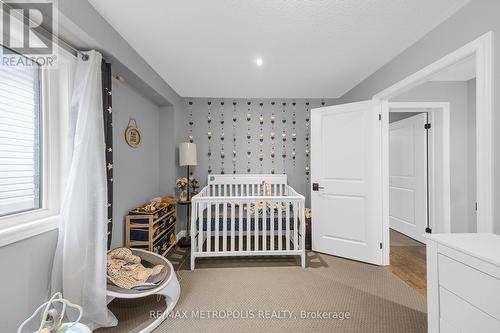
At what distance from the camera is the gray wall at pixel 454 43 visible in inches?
49.3

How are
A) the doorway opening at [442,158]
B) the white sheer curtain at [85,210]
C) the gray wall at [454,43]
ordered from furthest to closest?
the doorway opening at [442,158] < the white sheer curtain at [85,210] < the gray wall at [454,43]

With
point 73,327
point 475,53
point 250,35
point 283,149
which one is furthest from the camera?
point 283,149

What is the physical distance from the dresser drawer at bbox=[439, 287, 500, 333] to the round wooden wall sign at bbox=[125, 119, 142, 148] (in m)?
2.91

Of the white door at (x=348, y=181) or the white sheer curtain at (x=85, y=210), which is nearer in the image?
the white sheer curtain at (x=85, y=210)

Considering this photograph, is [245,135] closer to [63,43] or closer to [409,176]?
[63,43]

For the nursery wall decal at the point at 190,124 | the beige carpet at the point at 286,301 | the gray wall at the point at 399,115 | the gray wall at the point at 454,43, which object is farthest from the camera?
the nursery wall decal at the point at 190,124

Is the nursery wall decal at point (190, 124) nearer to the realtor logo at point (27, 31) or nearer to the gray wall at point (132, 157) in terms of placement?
the gray wall at point (132, 157)

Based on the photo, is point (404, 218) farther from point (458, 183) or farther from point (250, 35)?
point (250, 35)

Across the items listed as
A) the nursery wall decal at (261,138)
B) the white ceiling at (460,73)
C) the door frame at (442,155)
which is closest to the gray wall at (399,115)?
the door frame at (442,155)

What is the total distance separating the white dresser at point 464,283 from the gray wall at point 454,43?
19.5 inches

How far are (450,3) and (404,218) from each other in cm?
308

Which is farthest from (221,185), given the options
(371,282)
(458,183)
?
(458,183)

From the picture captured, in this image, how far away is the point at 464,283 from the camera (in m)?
0.98

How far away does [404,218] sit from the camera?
343cm
